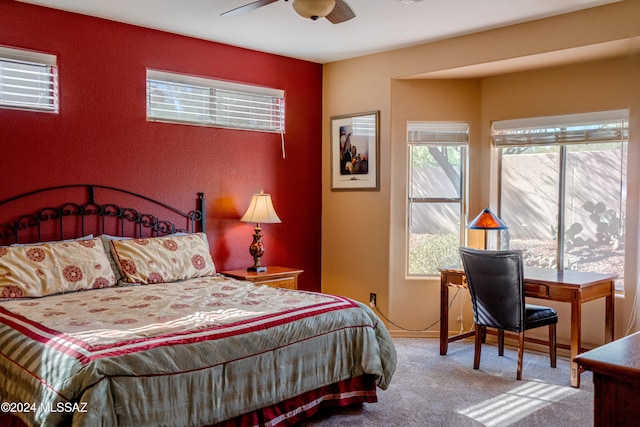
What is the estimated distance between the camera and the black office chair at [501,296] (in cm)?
377

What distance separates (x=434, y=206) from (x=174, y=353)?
3.24 m

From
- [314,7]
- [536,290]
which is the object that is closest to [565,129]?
[536,290]

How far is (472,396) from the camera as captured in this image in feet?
11.4

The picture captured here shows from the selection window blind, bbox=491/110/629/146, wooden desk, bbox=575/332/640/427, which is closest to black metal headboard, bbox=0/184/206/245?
window blind, bbox=491/110/629/146

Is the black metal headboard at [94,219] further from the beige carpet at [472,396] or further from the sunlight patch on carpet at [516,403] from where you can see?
the sunlight patch on carpet at [516,403]

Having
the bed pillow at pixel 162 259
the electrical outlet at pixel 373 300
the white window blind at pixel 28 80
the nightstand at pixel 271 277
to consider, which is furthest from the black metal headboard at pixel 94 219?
the electrical outlet at pixel 373 300

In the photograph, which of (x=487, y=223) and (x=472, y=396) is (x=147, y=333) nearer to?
(x=472, y=396)

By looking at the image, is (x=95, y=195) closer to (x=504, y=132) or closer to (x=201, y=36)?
(x=201, y=36)

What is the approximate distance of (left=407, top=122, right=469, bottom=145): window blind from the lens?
5004 millimetres

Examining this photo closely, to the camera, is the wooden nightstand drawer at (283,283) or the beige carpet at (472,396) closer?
the beige carpet at (472,396)

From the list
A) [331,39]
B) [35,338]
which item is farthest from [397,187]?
[35,338]

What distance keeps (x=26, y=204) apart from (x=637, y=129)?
4.36 metres

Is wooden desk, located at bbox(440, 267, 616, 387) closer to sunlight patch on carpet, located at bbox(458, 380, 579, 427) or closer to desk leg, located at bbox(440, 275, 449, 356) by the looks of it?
desk leg, located at bbox(440, 275, 449, 356)

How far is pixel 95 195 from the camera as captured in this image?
13.3 feet
